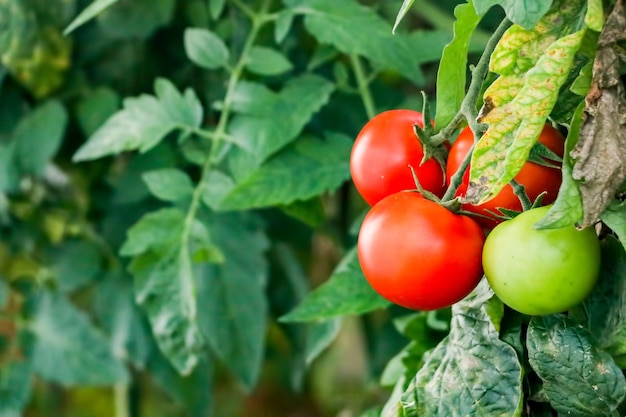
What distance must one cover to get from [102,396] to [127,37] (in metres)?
1.00

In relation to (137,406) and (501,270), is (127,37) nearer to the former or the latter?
(137,406)

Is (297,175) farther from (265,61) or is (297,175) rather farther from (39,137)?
(39,137)

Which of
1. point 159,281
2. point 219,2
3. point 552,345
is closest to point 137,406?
point 159,281

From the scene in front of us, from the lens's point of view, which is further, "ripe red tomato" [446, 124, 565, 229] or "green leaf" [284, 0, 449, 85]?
"green leaf" [284, 0, 449, 85]

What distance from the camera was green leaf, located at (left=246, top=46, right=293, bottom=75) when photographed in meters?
0.68

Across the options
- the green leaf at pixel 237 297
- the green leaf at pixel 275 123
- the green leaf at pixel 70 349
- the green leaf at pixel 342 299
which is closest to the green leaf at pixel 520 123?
the green leaf at pixel 342 299

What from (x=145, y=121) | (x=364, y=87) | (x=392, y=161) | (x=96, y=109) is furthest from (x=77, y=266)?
(x=392, y=161)

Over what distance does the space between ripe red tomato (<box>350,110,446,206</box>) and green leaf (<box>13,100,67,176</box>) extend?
0.47 m

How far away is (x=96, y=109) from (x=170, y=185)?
19 cm

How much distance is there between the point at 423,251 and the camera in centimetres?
37

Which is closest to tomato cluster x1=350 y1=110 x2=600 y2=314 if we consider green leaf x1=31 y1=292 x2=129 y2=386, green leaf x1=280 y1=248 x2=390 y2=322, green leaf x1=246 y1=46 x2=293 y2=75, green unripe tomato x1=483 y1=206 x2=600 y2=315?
green unripe tomato x1=483 y1=206 x2=600 y2=315

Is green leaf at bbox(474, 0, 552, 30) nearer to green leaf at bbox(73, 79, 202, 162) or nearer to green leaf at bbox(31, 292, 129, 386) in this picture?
green leaf at bbox(73, 79, 202, 162)

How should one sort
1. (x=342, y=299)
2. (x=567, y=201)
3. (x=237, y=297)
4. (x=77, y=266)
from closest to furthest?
(x=567, y=201), (x=342, y=299), (x=237, y=297), (x=77, y=266)

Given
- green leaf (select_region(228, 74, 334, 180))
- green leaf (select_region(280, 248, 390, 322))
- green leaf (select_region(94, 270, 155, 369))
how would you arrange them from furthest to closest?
green leaf (select_region(94, 270, 155, 369))
green leaf (select_region(228, 74, 334, 180))
green leaf (select_region(280, 248, 390, 322))
